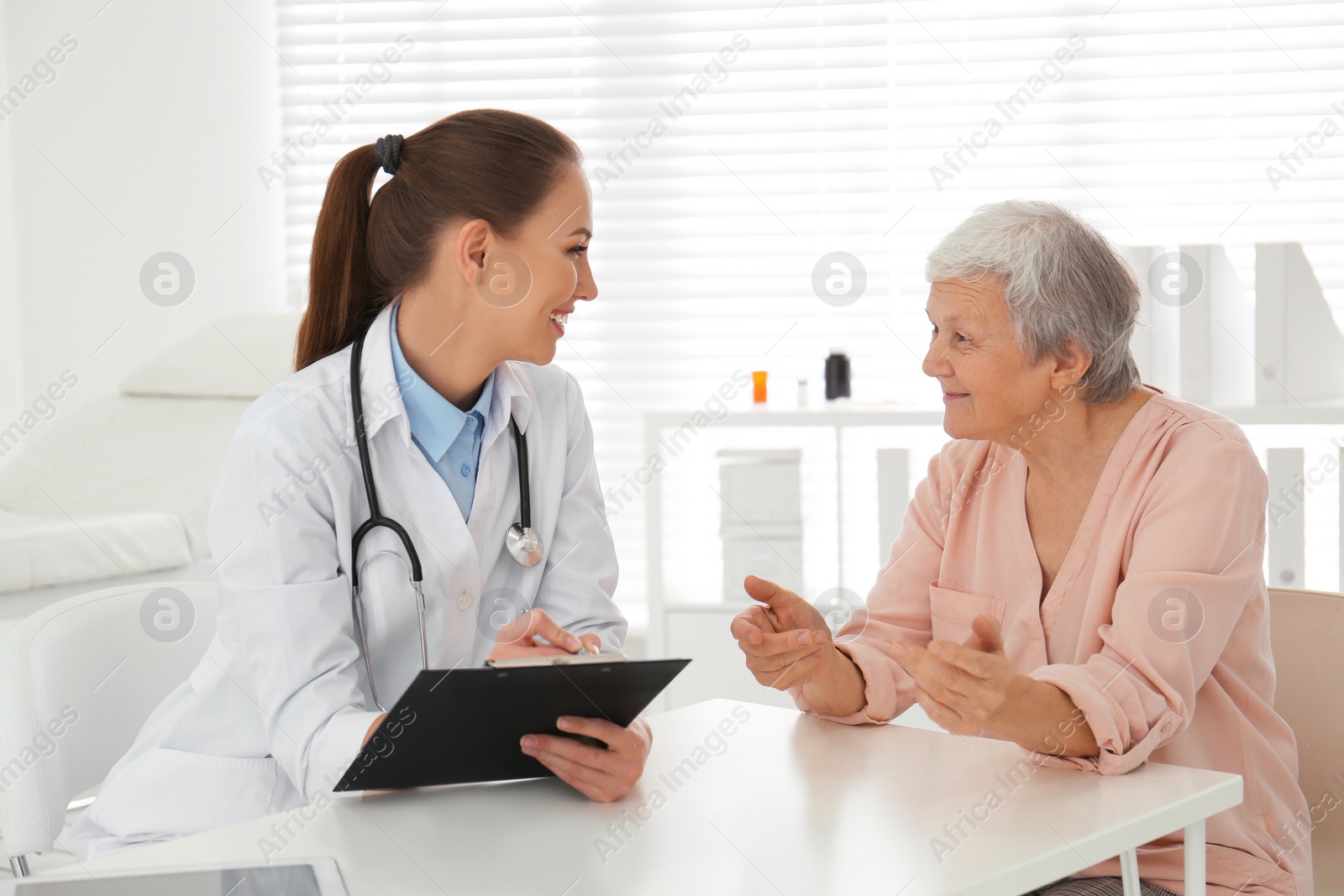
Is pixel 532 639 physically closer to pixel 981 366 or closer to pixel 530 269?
pixel 530 269

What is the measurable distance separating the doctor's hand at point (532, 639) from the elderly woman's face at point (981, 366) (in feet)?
1.93

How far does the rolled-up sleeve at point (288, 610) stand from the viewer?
1.24m

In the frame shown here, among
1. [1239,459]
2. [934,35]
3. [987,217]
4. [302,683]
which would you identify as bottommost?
[302,683]

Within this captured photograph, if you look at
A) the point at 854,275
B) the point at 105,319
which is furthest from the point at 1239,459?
the point at 105,319

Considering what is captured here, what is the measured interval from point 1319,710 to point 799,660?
26.1 inches

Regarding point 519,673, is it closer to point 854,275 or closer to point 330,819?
point 330,819

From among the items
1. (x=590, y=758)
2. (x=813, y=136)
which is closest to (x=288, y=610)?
(x=590, y=758)

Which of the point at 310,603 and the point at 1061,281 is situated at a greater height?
the point at 1061,281

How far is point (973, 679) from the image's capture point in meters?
1.19

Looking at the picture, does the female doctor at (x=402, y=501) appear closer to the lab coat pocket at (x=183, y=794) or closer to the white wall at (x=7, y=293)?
the lab coat pocket at (x=183, y=794)

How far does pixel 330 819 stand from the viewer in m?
1.08

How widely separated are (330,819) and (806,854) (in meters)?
0.42

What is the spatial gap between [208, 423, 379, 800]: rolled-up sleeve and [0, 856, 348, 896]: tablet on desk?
0.95 ft

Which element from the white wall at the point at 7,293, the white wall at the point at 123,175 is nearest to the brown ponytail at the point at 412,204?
the white wall at the point at 123,175
